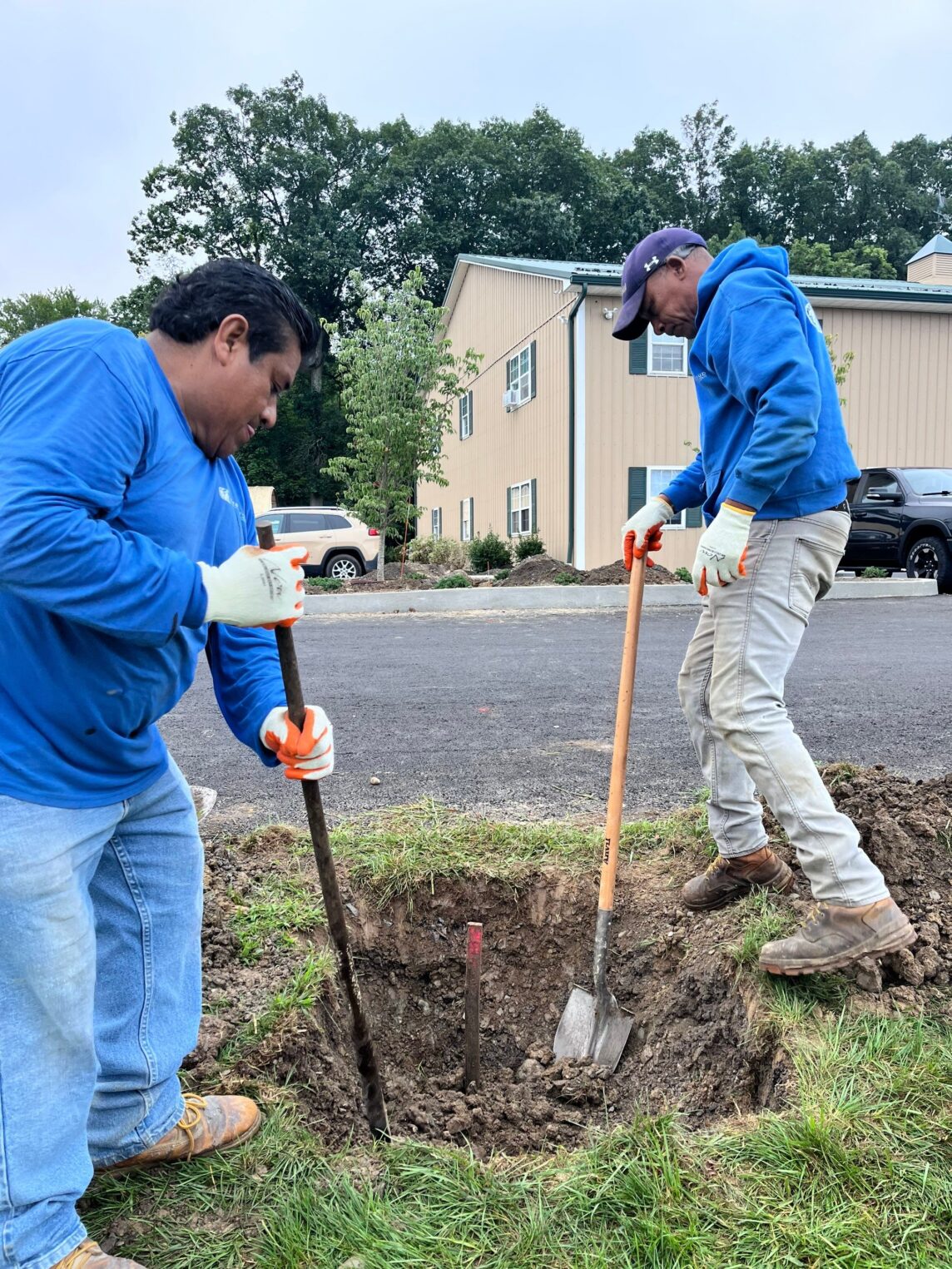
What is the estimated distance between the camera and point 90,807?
5.54 ft

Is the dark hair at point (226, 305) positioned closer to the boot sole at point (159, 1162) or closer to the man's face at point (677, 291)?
the man's face at point (677, 291)

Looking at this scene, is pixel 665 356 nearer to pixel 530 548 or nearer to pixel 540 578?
pixel 530 548

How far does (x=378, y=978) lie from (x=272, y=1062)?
32.6 inches

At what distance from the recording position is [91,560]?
1.45 meters

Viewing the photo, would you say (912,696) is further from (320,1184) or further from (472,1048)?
(320,1184)

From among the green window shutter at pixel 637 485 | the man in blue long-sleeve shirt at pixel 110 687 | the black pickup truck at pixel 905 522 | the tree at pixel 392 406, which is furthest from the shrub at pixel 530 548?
the man in blue long-sleeve shirt at pixel 110 687

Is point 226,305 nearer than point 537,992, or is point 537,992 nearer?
point 226,305

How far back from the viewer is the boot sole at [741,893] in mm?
2986

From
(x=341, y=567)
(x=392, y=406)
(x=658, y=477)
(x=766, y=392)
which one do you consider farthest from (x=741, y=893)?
(x=392, y=406)

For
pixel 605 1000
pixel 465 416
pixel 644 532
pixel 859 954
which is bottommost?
pixel 605 1000

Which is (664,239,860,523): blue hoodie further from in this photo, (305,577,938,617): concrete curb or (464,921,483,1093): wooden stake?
(305,577,938,617): concrete curb

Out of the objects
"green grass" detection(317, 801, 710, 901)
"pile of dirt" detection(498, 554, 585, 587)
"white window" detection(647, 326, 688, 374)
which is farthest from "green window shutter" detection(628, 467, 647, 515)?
"green grass" detection(317, 801, 710, 901)

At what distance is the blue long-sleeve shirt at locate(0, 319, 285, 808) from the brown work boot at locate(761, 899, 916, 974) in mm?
1776

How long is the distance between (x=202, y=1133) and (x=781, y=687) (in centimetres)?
182
